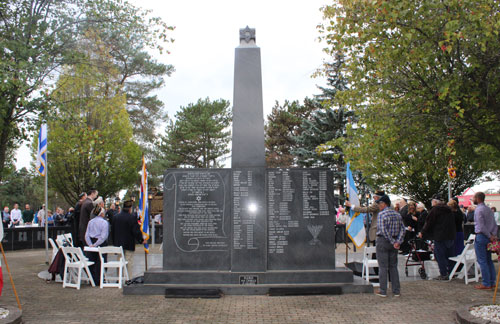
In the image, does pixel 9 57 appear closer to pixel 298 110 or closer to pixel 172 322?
pixel 172 322

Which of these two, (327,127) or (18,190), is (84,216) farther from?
(18,190)

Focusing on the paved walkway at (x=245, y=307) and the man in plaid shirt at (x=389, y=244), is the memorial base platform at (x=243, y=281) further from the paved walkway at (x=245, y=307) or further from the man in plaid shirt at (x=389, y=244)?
the man in plaid shirt at (x=389, y=244)

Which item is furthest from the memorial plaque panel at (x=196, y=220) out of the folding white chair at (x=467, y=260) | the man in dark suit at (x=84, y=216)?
the folding white chair at (x=467, y=260)

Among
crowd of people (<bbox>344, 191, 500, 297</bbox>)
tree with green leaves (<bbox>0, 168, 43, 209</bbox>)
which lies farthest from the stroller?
tree with green leaves (<bbox>0, 168, 43, 209</bbox>)

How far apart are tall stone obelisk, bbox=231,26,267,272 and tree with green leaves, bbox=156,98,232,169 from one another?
3210 cm

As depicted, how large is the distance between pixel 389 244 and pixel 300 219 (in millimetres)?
1959

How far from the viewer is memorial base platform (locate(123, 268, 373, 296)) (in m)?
9.49

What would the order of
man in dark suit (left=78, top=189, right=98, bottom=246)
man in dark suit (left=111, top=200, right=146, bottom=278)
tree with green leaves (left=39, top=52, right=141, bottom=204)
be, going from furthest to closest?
1. tree with green leaves (left=39, top=52, right=141, bottom=204)
2. man in dark suit (left=111, top=200, right=146, bottom=278)
3. man in dark suit (left=78, top=189, right=98, bottom=246)

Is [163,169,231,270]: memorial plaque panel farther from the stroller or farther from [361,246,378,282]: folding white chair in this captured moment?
the stroller

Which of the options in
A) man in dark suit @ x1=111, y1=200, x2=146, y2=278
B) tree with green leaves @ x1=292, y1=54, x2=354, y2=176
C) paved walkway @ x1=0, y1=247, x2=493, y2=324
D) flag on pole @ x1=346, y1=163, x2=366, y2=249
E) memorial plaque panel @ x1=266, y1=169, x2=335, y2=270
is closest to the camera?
paved walkway @ x1=0, y1=247, x2=493, y2=324

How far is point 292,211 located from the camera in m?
10.1

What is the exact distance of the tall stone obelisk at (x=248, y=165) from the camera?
979 centimetres

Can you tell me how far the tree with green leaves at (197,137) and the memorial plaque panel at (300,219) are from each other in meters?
32.6

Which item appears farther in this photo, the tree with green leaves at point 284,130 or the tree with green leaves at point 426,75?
the tree with green leaves at point 284,130
